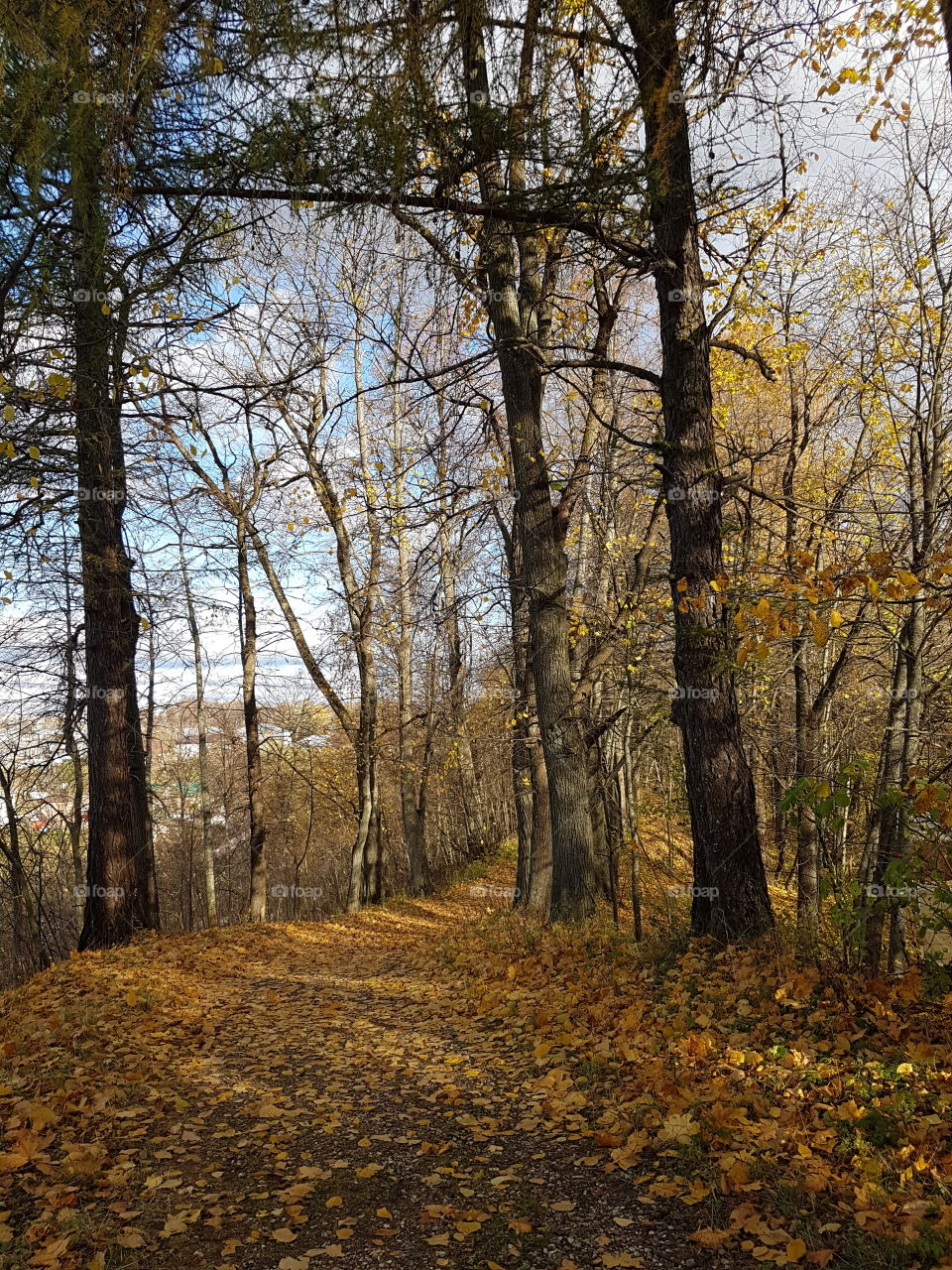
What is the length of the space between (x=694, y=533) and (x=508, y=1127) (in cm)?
409

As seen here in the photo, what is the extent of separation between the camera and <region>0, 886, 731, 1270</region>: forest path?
3125 millimetres

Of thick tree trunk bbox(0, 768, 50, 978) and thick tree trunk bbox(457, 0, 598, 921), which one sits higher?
thick tree trunk bbox(457, 0, 598, 921)

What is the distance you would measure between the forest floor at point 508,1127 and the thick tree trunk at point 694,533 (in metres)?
0.64

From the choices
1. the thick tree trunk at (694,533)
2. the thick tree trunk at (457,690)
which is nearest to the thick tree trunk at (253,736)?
the thick tree trunk at (457,690)

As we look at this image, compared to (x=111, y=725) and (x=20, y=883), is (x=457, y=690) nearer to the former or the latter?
(x=111, y=725)

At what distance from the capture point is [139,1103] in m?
4.54

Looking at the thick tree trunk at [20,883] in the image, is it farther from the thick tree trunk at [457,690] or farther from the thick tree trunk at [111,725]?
the thick tree trunk at [457,690]

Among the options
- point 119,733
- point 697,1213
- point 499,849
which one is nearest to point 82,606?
point 119,733

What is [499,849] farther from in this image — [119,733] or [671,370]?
[671,370]

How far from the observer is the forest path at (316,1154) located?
3.12 m

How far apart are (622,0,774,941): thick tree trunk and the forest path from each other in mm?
1882

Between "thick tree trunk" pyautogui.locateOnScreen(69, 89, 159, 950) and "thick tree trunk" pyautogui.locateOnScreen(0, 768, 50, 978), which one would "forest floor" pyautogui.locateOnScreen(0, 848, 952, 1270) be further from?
"thick tree trunk" pyautogui.locateOnScreen(0, 768, 50, 978)

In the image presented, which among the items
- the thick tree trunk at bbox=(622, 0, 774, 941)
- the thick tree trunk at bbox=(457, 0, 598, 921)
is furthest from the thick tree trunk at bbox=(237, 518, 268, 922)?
the thick tree trunk at bbox=(622, 0, 774, 941)

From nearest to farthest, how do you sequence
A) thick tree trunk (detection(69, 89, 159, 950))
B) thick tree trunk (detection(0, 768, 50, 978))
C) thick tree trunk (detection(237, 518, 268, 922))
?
thick tree trunk (detection(69, 89, 159, 950))
thick tree trunk (detection(0, 768, 50, 978))
thick tree trunk (detection(237, 518, 268, 922))
